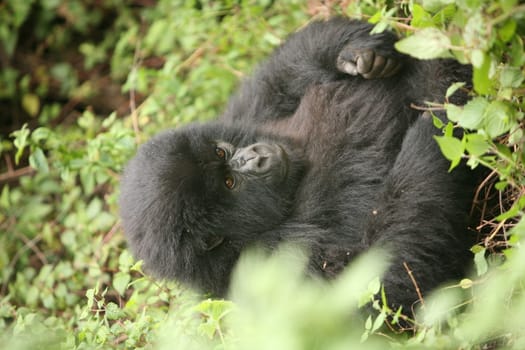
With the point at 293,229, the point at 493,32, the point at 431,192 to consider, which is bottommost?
the point at 293,229

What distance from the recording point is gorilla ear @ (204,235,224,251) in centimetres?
347

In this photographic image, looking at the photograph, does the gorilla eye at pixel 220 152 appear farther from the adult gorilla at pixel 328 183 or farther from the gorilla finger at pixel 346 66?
the gorilla finger at pixel 346 66

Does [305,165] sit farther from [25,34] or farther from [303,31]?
[25,34]

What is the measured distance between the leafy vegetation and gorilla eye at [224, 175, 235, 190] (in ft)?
1.50

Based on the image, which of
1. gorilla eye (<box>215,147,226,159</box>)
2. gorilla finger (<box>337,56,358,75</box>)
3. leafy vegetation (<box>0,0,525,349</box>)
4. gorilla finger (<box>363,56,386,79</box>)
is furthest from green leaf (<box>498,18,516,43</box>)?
gorilla eye (<box>215,147,226,159</box>)

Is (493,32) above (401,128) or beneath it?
above

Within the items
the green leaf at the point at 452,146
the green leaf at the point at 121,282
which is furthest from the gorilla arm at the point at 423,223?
the green leaf at the point at 121,282

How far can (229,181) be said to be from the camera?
12.1 feet

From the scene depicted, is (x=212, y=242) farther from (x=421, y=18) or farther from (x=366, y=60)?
(x=421, y=18)

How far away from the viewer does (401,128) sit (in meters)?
3.78

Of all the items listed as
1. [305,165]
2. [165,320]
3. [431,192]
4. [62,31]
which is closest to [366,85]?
[305,165]

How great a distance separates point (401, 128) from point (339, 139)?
0.34 m

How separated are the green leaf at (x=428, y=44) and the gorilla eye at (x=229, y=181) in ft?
4.90

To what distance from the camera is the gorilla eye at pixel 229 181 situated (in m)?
3.68
